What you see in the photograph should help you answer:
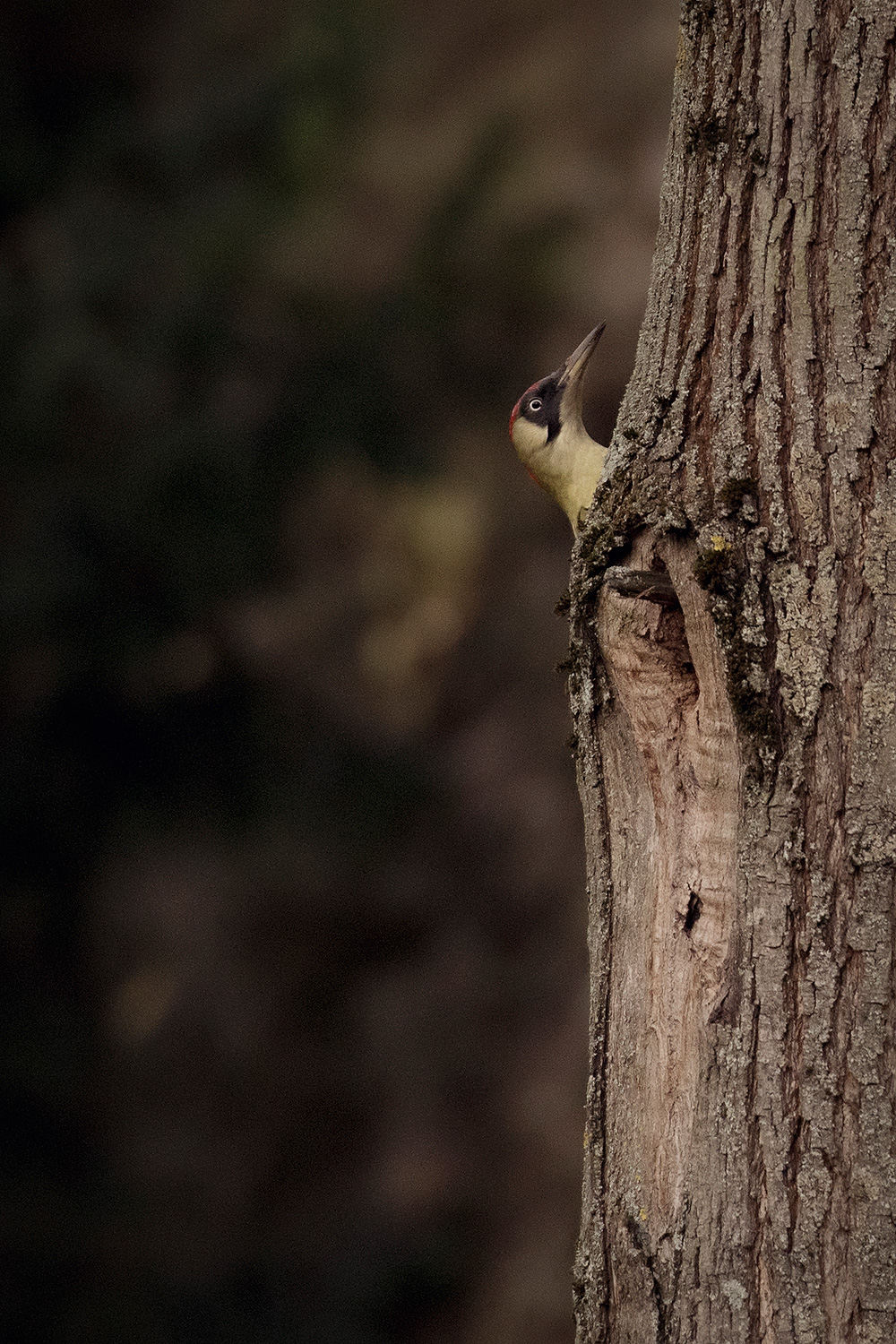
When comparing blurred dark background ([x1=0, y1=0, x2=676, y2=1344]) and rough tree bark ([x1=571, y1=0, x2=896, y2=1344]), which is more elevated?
blurred dark background ([x1=0, y1=0, x2=676, y2=1344])

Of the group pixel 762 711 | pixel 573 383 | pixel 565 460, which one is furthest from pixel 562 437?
pixel 762 711

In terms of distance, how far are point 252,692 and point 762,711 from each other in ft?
13.1

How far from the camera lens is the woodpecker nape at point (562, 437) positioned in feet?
12.1

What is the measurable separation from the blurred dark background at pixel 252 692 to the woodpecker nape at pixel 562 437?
1.57 m

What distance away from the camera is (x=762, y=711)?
5.83 ft

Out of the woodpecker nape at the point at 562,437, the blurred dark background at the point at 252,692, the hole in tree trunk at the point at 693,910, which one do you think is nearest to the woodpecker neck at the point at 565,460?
the woodpecker nape at the point at 562,437

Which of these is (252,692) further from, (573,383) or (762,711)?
(762,711)

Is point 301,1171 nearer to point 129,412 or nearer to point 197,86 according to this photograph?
point 129,412

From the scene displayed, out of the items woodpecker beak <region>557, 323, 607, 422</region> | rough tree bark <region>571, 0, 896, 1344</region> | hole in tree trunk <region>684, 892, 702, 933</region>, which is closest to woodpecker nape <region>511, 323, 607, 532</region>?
woodpecker beak <region>557, 323, 607, 422</region>

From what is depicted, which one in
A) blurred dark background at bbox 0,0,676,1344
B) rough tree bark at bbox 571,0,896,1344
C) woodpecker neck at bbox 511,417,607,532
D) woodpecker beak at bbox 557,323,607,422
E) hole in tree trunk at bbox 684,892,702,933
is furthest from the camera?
blurred dark background at bbox 0,0,676,1344

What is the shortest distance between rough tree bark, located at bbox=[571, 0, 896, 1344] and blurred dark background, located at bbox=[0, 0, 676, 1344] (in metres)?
3.49

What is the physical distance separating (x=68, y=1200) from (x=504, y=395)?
4168 millimetres

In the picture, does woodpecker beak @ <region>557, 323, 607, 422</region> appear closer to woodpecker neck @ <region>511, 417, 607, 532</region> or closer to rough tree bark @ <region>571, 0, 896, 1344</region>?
woodpecker neck @ <region>511, 417, 607, 532</region>

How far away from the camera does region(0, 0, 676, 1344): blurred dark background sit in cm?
506
